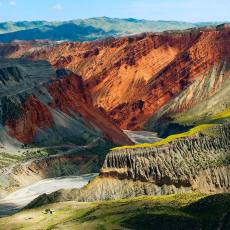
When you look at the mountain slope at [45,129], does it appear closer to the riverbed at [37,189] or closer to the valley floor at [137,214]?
the riverbed at [37,189]

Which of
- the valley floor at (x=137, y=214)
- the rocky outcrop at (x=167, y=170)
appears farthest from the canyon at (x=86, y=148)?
the valley floor at (x=137, y=214)

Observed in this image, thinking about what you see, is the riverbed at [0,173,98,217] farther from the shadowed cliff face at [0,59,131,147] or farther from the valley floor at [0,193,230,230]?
the valley floor at [0,193,230,230]

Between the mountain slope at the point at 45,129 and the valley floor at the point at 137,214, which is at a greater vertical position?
the valley floor at the point at 137,214

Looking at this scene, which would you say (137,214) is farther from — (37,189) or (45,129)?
(45,129)

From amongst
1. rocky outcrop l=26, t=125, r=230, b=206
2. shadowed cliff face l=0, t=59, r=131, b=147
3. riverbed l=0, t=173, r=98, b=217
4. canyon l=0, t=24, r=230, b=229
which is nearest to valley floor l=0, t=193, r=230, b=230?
rocky outcrop l=26, t=125, r=230, b=206

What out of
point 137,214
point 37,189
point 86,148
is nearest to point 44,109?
point 86,148

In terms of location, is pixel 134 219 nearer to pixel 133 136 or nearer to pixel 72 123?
pixel 72 123

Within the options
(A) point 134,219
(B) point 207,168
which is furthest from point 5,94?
(A) point 134,219

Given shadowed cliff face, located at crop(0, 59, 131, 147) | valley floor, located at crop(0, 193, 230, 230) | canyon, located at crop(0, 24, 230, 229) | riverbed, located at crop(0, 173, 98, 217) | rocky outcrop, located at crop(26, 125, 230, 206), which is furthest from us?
shadowed cliff face, located at crop(0, 59, 131, 147)
